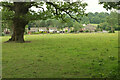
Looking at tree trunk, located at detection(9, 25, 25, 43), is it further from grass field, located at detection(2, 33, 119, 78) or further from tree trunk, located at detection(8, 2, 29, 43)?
grass field, located at detection(2, 33, 119, 78)

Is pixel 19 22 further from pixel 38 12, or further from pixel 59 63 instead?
pixel 59 63

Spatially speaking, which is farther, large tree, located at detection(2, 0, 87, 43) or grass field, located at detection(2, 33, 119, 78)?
large tree, located at detection(2, 0, 87, 43)

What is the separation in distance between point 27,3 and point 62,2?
5.04 m

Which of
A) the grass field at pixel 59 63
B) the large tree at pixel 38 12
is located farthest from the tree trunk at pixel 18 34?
the grass field at pixel 59 63

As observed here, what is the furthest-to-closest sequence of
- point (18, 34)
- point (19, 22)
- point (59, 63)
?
point (18, 34) < point (19, 22) < point (59, 63)

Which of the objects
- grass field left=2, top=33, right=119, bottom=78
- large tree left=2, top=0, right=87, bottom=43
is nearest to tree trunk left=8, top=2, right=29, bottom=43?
large tree left=2, top=0, right=87, bottom=43

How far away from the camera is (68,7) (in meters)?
26.3

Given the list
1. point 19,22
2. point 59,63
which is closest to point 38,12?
point 19,22

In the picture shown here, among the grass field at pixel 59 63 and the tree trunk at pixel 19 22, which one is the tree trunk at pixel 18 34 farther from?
the grass field at pixel 59 63

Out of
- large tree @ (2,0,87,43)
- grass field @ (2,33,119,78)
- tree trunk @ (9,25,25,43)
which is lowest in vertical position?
grass field @ (2,33,119,78)

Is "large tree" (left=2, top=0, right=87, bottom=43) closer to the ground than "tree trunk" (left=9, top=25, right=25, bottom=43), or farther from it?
farther from it

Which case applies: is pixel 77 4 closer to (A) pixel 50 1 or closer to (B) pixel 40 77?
(A) pixel 50 1

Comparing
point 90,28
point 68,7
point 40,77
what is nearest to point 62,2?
point 68,7

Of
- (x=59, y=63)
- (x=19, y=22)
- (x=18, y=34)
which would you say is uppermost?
(x=19, y=22)
